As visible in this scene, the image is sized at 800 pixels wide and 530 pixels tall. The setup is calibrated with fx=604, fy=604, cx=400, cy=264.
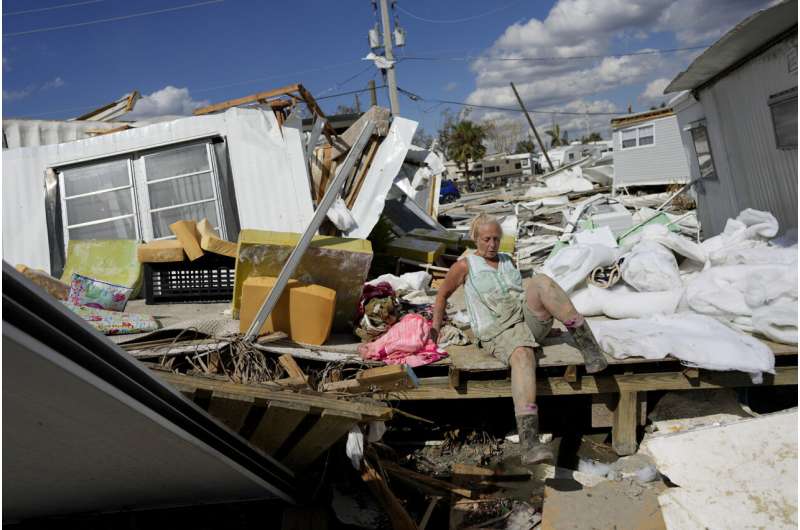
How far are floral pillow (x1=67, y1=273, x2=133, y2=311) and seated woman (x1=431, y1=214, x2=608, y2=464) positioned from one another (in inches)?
120

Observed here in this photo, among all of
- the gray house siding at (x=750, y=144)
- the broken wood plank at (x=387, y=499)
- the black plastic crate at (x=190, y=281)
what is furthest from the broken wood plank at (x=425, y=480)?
the gray house siding at (x=750, y=144)

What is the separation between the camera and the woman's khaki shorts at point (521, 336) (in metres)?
4.23

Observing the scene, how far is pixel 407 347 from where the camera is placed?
4727mm

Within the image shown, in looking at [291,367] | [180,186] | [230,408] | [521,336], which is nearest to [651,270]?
[521,336]

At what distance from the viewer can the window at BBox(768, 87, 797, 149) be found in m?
6.05

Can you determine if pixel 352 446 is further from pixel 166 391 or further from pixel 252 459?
pixel 166 391

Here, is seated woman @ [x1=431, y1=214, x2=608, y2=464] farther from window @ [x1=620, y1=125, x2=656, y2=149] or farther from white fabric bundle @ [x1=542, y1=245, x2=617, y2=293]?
window @ [x1=620, y1=125, x2=656, y2=149]

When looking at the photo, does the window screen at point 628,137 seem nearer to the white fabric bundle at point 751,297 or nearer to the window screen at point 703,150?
the window screen at point 703,150

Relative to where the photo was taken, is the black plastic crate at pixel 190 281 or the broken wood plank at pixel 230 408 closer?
the broken wood plank at pixel 230 408

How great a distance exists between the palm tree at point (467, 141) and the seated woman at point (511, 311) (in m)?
38.7

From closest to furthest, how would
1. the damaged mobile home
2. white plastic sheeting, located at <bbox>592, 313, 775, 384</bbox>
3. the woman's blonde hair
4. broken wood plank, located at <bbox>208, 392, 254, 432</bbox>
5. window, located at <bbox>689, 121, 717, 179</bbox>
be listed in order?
the damaged mobile home < broken wood plank, located at <bbox>208, 392, 254, 432</bbox> < white plastic sheeting, located at <bbox>592, 313, 775, 384</bbox> < the woman's blonde hair < window, located at <bbox>689, 121, 717, 179</bbox>

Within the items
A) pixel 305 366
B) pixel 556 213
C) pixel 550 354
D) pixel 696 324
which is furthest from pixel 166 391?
pixel 556 213

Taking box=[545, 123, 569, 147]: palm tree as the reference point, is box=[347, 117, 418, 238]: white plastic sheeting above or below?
below

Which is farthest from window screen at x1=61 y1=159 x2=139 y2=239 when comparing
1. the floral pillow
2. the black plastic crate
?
the floral pillow
